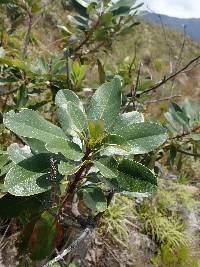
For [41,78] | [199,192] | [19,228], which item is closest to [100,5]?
[41,78]

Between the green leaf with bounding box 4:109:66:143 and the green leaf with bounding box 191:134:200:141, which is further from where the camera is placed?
the green leaf with bounding box 191:134:200:141

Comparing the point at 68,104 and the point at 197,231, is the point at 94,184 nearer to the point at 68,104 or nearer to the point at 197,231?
the point at 68,104

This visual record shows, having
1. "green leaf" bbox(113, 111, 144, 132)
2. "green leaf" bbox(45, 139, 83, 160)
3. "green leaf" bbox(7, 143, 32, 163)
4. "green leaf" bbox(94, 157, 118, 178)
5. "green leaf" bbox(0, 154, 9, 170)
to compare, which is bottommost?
"green leaf" bbox(0, 154, 9, 170)

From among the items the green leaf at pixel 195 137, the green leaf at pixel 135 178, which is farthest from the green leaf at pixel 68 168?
the green leaf at pixel 195 137

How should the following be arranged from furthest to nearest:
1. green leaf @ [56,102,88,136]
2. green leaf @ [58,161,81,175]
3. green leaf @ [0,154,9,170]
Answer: green leaf @ [0,154,9,170] → green leaf @ [56,102,88,136] → green leaf @ [58,161,81,175]

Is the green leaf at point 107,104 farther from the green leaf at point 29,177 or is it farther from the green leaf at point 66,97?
the green leaf at point 29,177

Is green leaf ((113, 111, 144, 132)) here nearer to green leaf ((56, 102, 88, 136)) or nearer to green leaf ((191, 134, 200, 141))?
green leaf ((56, 102, 88, 136))

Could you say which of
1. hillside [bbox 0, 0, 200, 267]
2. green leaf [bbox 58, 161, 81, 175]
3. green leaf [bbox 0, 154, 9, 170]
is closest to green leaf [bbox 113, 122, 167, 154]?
hillside [bbox 0, 0, 200, 267]

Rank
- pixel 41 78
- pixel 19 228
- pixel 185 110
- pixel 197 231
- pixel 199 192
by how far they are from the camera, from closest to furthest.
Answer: pixel 41 78 < pixel 185 110 < pixel 19 228 < pixel 197 231 < pixel 199 192
